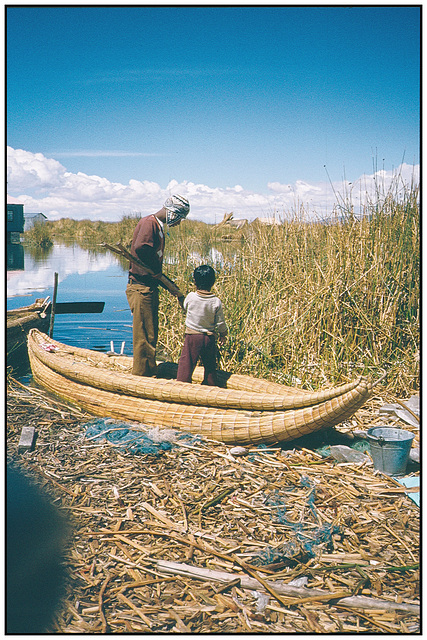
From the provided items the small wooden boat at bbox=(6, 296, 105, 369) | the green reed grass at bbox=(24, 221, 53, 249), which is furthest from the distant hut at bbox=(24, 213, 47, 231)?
the small wooden boat at bbox=(6, 296, 105, 369)

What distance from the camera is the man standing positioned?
463 cm

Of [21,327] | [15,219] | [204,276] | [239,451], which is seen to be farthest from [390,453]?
[15,219]

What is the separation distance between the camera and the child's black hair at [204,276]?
14.0ft

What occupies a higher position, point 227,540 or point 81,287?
point 81,287

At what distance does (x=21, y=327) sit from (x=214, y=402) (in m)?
4.77

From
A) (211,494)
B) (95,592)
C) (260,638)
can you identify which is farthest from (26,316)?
(260,638)

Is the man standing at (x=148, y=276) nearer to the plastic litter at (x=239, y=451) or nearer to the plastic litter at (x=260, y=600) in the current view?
the plastic litter at (x=239, y=451)

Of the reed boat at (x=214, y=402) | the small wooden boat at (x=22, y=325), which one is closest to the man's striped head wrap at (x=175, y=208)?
the reed boat at (x=214, y=402)

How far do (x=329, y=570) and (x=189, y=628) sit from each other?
2.45 ft

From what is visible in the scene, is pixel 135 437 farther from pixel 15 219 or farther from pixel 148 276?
pixel 15 219

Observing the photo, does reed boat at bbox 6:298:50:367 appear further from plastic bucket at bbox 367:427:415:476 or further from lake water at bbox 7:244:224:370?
plastic bucket at bbox 367:427:415:476

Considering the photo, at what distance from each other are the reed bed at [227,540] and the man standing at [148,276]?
3.78 feet

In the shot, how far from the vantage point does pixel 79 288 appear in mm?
17203

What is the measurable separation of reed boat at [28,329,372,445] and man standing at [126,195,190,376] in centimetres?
40
